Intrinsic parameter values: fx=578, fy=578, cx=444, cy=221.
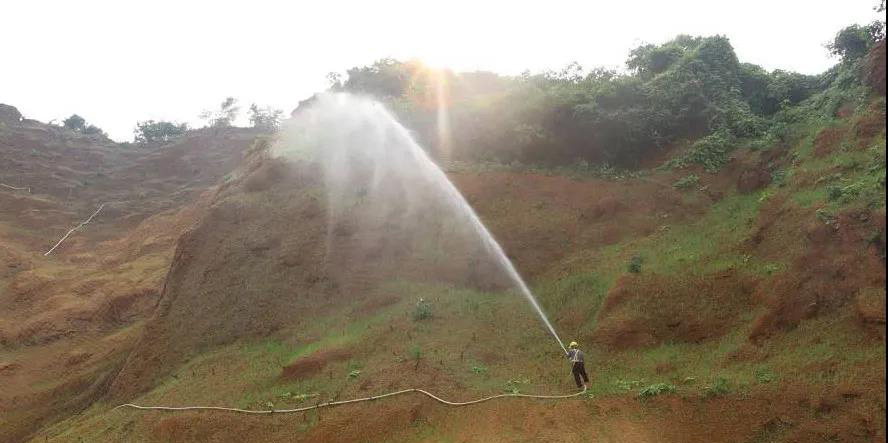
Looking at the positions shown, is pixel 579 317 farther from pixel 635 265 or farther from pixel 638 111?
pixel 638 111

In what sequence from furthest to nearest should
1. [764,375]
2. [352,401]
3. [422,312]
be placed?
[422,312], [352,401], [764,375]

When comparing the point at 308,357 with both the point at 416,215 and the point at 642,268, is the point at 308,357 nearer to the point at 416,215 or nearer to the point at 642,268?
the point at 416,215

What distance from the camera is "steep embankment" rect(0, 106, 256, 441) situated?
66.4ft

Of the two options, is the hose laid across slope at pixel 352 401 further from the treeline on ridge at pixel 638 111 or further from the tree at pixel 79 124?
the tree at pixel 79 124

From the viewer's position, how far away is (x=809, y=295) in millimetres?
11508

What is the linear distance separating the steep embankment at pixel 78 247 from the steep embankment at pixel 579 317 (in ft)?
15.4

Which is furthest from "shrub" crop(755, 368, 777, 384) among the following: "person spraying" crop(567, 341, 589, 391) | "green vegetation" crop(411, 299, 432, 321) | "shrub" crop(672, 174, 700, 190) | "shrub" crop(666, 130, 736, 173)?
"shrub" crop(666, 130, 736, 173)

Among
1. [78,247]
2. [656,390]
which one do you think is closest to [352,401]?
[656,390]

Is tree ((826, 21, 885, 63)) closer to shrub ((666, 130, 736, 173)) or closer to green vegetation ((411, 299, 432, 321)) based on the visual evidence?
shrub ((666, 130, 736, 173))

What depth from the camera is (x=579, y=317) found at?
14.6 metres

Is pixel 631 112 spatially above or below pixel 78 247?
above

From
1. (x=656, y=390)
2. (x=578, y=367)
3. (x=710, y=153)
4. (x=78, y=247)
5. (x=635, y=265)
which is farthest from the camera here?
(x=78, y=247)

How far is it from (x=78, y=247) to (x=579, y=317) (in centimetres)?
3154

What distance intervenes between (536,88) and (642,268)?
12235 mm
